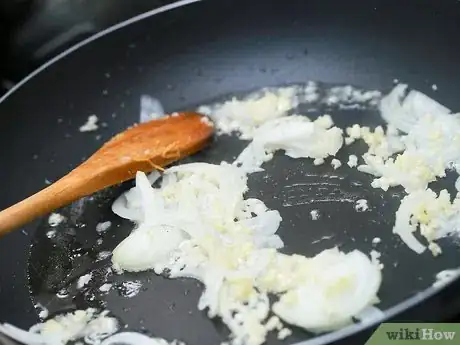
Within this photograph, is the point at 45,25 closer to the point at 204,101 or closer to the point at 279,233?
the point at 204,101

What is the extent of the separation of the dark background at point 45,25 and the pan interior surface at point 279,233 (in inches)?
19.4

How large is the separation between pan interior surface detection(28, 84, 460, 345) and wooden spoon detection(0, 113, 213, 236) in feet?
0.21

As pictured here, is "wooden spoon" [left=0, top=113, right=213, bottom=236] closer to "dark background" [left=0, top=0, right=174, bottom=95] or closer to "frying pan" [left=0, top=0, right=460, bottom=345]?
"frying pan" [left=0, top=0, right=460, bottom=345]

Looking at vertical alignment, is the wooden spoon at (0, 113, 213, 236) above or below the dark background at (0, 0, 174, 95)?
below

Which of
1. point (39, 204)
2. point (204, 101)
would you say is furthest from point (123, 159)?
point (204, 101)

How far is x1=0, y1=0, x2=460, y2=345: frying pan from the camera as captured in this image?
1097mm

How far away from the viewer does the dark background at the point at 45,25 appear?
1.57m

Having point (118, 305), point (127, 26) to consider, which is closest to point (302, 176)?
point (118, 305)

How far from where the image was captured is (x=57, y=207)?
120 cm

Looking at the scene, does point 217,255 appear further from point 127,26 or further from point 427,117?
point 127,26

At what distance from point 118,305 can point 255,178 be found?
1.15ft

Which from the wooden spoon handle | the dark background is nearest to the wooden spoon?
the wooden spoon handle

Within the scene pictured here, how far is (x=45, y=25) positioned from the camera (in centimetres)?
159

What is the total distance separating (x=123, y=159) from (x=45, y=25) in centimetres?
51
